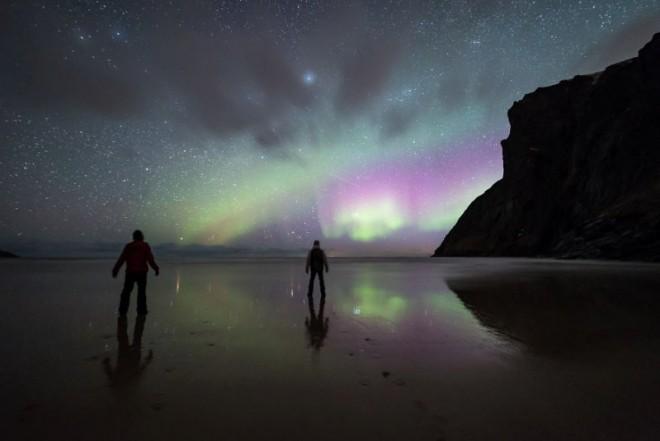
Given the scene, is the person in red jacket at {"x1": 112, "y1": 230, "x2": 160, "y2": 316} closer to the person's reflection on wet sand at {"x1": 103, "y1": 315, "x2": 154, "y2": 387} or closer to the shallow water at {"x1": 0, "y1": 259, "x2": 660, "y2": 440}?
the shallow water at {"x1": 0, "y1": 259, "x2": 660, "y2": 440}

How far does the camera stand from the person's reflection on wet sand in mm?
3813

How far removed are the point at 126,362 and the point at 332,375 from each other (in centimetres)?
290

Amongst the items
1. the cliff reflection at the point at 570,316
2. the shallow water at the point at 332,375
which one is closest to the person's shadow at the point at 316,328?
the shallow water at the point at 332,375

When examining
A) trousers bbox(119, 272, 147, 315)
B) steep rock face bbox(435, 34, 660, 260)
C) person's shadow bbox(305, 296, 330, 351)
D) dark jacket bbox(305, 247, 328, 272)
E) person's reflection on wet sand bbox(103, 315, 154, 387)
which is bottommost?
person's shadow bbox(305, 296, 330, 351)

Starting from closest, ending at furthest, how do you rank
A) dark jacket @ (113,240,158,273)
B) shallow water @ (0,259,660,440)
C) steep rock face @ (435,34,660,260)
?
shallow water @ (0,259,660,440)
dark jacket @ (113,240,158,273)
steep rock face @ (435,34,660,260)

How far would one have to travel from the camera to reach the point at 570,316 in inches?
296

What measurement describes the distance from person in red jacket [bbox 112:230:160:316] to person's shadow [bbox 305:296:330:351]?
13.7 feet

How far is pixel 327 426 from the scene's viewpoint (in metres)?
2.71

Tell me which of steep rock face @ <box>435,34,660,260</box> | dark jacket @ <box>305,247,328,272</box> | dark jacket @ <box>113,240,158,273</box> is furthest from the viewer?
steep rock face @ <box>435,34,660,260</box>

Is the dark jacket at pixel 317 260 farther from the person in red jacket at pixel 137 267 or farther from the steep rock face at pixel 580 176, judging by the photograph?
the steep rock face at pixel 580 176

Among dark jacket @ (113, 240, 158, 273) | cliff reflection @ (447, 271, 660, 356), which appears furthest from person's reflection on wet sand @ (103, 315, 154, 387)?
cliff reflection @ (447, 271, 660, 356)

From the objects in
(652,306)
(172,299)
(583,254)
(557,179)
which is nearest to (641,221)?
(583,254)

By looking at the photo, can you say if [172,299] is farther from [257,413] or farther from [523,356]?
[523,356]

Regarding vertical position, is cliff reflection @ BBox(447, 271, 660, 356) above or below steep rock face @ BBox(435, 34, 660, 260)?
below
